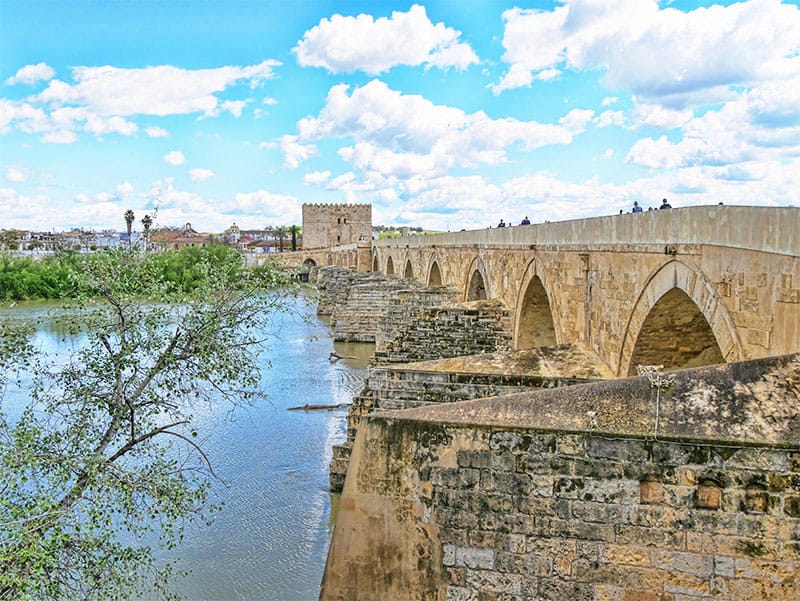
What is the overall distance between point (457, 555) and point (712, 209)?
260cm

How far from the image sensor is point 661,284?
17.3 ft

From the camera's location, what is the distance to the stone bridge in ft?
12.4

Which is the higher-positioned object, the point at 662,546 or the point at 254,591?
the point at 662,546

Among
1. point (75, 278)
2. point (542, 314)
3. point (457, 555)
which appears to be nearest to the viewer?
point (457, 555)

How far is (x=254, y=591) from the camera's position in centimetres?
640

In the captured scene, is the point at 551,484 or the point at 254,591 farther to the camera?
the point at 254,591

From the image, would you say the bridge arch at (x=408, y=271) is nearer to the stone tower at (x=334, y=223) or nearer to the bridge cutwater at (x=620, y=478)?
the bridge cutwater at (x=620, y=478)

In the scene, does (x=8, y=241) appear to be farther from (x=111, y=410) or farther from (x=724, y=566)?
(x=724, y=566)

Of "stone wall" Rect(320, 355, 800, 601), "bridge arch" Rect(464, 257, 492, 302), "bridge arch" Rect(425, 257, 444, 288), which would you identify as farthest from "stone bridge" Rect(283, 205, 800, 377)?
"bridge arch" Rect(425, 257, 444, 288)

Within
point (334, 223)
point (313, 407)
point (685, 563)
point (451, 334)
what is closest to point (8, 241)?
point (313, 407)

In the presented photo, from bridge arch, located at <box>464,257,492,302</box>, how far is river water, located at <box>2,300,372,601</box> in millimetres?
2741

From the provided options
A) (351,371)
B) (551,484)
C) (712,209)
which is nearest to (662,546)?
(551,484)

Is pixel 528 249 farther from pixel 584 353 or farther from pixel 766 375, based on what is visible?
pixel 766 375

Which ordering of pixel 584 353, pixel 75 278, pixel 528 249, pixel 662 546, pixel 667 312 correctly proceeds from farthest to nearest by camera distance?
pixel 528 249
pixel 584 353
pixel 667 312
pixel 75 278
pixel 662 546
